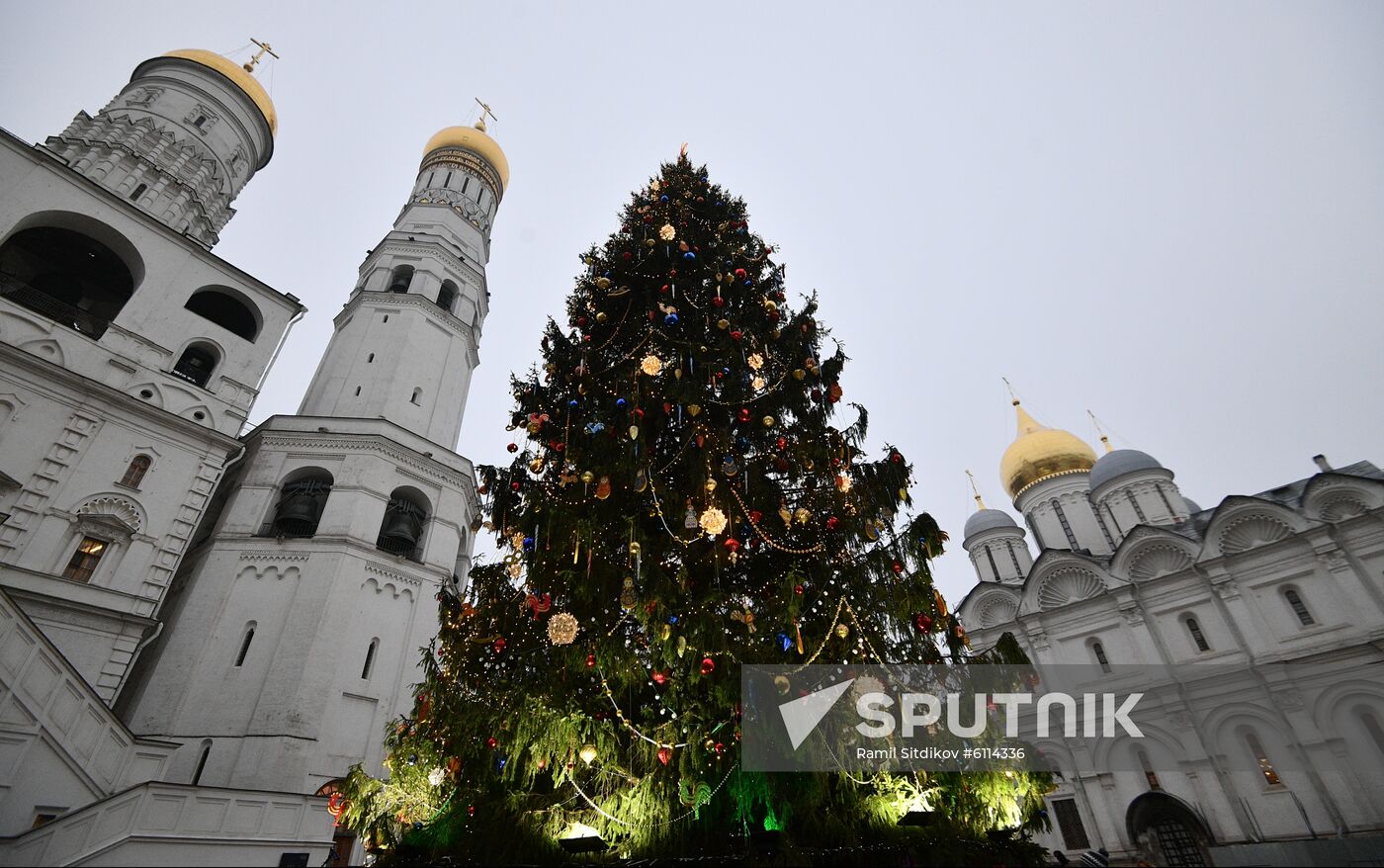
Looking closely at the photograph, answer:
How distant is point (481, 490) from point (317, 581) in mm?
10985

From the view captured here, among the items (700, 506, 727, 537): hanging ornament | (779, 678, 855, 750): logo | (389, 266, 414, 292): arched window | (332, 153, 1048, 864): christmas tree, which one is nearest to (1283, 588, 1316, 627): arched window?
(332, 153, 1048, 864): christmas tree

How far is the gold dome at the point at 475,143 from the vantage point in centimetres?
2988

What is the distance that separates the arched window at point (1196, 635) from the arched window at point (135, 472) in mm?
31380

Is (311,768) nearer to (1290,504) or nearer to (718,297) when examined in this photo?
(718,297)

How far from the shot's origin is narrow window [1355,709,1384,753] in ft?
55.9

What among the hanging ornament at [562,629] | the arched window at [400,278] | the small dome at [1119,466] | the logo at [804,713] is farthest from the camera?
the small dome at [1119,466]

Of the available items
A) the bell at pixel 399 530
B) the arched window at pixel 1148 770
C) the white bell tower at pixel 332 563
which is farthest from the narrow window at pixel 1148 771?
the bell at pixel 399 530

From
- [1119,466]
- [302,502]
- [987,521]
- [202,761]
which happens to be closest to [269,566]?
[302,502]

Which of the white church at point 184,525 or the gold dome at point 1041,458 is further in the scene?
the gold dome at point 1041,458

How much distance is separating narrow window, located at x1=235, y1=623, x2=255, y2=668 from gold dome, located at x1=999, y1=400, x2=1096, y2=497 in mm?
32238

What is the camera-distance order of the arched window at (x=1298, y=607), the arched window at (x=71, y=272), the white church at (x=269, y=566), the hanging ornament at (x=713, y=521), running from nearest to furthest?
1. the hanging ornament at (x=713, y=521)
2. the white church at (x=269, y=566)
3. the arched window at (x=71, y=272)
4. the arched window at (x=1298, y=607)

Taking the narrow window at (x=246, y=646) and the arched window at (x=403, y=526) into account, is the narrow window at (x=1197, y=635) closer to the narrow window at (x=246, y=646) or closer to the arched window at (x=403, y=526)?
the arched window at (x=403, y=526)

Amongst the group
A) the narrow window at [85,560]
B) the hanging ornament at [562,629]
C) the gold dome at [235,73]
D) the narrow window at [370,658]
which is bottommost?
the hanging ornament at [562,629]

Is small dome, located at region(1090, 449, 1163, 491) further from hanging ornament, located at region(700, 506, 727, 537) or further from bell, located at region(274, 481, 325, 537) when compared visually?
bell, located at region(274, 481, 325, 537)
